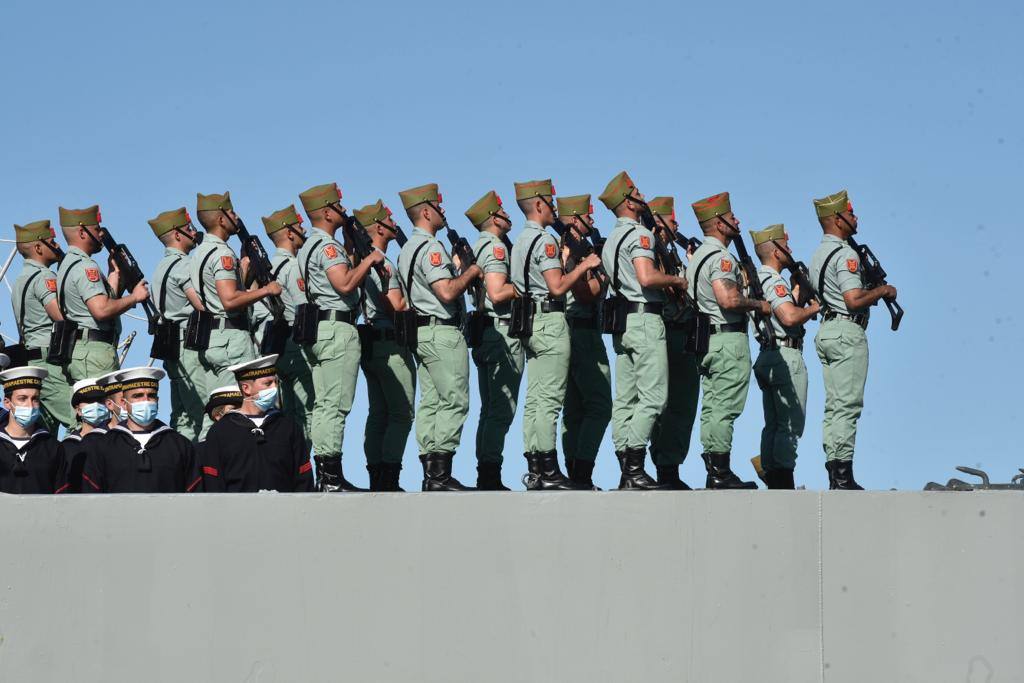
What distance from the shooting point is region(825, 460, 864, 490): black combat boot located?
8468mm

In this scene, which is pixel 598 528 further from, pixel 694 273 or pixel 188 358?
pixel 188 358

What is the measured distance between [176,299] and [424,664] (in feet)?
12.1

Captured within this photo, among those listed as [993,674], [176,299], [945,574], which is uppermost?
[176,299]

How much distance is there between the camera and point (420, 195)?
8.75 metres

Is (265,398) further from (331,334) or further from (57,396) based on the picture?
(57,396)

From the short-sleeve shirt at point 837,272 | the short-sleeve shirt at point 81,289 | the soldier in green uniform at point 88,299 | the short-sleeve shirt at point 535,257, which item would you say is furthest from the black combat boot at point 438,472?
the short-sleeve shirt at point 837,272

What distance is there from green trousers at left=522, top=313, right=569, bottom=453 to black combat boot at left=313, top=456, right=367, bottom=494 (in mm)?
1012

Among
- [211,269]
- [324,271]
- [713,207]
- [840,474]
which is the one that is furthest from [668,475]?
[211,269]

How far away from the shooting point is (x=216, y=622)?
6.39 m

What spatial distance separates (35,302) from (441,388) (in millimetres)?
2699

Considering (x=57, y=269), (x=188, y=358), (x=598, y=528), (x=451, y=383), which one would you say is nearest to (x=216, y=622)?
(x=598, y=528)

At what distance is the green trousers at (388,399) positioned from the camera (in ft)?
29.1

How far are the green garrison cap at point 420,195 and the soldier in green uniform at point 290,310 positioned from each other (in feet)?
3.24

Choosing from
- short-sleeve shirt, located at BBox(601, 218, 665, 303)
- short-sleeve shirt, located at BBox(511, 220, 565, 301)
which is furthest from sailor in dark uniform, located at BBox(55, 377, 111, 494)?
short-sleeve shirt, located at BBox(601, 218, 665, 303)
